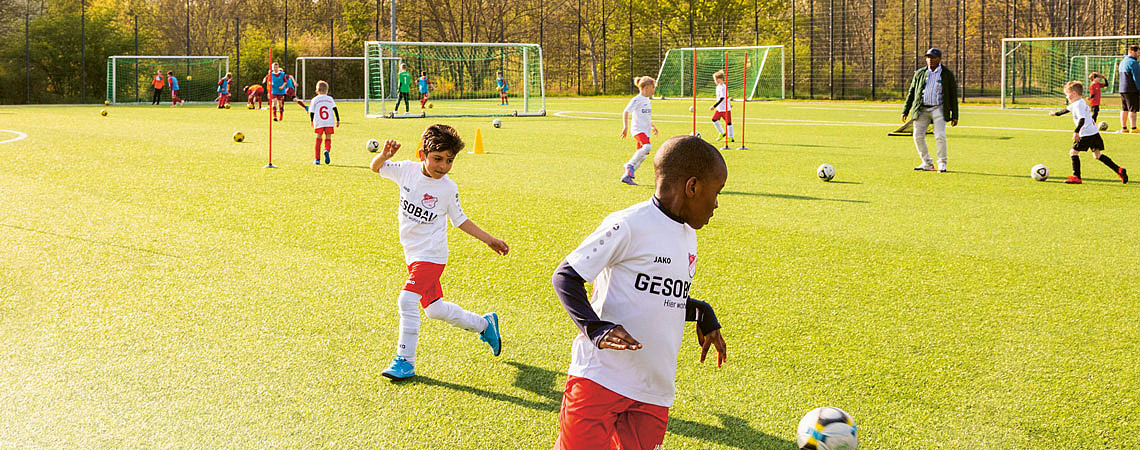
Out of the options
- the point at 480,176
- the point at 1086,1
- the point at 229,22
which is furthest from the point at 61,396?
the point at 229,22

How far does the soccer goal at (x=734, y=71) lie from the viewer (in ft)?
151

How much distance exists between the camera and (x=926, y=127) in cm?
1534

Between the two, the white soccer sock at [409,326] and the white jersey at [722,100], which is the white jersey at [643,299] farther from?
the white jersey at [722,100]

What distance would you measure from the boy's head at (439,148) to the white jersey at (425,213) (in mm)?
91

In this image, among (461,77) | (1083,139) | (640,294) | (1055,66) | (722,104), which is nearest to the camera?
(640,294)

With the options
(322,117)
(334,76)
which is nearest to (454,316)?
(322,117)

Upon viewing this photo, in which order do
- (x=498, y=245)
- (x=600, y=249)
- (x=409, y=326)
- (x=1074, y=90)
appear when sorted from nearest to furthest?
(x=600, y=249) < (x=498, y=245) < (x=409, y=326) < (x=1074, y=90)

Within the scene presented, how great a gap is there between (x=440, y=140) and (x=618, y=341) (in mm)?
2541

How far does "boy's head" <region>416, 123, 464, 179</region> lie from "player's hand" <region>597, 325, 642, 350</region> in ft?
8.10

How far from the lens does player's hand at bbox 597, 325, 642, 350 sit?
9.45 feet

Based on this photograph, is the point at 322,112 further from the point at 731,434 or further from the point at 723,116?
the point at 731,434

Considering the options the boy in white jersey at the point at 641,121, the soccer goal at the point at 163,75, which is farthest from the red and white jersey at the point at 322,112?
the soccer goal at the point at 163,75

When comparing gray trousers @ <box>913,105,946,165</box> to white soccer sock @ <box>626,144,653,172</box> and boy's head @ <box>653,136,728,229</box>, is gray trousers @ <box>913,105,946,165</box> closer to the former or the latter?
white soccer sock @ <box>626,144,653,172</box>

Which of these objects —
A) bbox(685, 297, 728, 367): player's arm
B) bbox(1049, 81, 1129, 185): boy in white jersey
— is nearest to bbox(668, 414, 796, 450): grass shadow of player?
bbox(685, 297, 728, 367): player's arm
